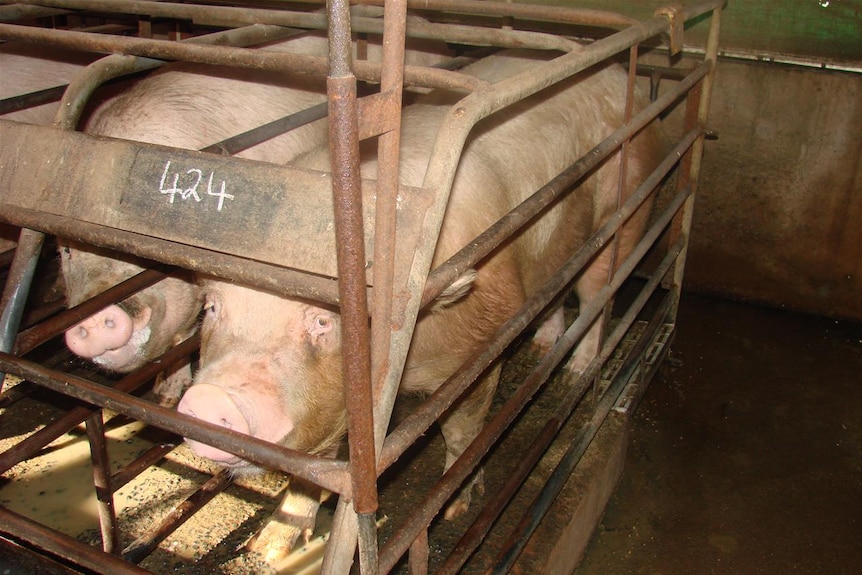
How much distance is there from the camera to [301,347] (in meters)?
1.99

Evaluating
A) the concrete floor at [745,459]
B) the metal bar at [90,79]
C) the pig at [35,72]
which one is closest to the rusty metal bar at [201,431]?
the metal bar at [90,79]

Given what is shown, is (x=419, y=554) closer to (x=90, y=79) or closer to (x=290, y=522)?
(x=290, y=522)

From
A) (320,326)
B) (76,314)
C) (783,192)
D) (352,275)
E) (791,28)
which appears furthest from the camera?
(783,192)

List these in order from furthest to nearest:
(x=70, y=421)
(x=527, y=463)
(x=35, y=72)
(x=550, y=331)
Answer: (x=550, y=331)
(x=35, y=72)
(x=70, y=421)
(x=527, y=463)

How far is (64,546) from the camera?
68.9 inches

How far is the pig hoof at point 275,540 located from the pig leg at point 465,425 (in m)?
0.56

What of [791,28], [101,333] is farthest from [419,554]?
[791,28]

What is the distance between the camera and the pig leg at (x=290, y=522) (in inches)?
109

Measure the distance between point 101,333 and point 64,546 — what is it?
39.1 inches

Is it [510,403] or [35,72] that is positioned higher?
Answer: [35,72]

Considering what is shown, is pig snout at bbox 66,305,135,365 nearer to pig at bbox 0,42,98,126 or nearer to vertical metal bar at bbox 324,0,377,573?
pig at bbox 0,42,98,126

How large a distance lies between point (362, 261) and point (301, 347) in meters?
0.88

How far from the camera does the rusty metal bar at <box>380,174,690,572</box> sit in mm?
1551

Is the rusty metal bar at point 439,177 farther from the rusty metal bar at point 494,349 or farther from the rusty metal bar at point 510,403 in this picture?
the rusty metal bar at point 510,403
